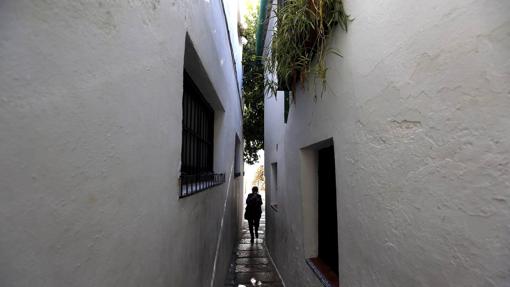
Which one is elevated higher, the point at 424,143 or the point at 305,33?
the point at 305,33

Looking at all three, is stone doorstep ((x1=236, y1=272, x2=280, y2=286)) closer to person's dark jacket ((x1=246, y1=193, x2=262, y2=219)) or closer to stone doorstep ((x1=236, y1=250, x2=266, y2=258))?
stone doorstep ((x1=236, y1=250, x2=266, y2=258))

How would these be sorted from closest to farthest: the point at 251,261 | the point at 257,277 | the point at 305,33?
the point at 305,33
the point at 257,277
the point at 251,261

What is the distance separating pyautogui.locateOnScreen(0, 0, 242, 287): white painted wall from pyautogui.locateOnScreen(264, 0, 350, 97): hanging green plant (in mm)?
1010

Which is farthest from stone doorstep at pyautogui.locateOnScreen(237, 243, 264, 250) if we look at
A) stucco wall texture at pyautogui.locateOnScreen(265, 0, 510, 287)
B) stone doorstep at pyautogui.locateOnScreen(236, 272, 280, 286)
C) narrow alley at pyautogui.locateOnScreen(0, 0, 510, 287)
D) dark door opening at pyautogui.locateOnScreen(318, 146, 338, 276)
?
stucco wall texture at pyautogui.locateOnScreen(265, 0, 510, 287)

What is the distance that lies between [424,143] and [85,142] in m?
1.29

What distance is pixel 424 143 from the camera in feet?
4.24

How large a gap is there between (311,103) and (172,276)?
77.9 inches

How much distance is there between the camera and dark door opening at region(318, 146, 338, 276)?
115 inches

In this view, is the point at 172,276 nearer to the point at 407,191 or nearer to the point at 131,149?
the point at 131,149

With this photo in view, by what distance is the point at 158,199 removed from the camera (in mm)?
1581

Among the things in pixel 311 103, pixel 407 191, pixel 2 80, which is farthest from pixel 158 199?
pixel 311 103

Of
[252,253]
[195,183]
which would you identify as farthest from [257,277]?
[195,183]

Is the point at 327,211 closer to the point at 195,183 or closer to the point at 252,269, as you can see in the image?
the point at 195,183

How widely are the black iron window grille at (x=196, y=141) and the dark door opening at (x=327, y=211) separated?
4.09 ft
